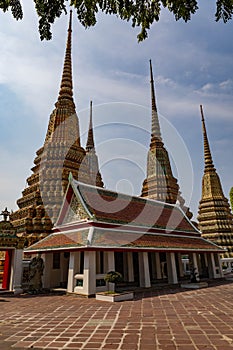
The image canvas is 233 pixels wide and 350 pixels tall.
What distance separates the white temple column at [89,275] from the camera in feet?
36.2

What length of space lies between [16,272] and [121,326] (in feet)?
32.4

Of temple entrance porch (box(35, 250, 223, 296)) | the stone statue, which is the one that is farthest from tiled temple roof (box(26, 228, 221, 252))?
the stone statue

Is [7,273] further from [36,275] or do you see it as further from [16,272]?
[36,275]

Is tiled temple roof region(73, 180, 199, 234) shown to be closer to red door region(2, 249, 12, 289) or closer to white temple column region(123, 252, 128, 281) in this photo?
white temple column region(123, 252, 128, 281)

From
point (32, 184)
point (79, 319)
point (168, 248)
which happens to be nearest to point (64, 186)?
point (32, 184)

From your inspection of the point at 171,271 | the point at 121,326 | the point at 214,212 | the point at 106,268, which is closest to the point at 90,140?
the point at 214,212

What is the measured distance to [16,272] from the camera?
1409 centimetres

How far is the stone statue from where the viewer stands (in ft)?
43.8

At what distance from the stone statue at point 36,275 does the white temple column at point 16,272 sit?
1024 mm

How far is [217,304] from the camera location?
881cm

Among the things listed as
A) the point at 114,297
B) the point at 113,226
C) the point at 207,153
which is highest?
the point at 207,153

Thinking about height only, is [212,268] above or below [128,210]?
below

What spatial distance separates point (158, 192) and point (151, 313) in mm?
24412

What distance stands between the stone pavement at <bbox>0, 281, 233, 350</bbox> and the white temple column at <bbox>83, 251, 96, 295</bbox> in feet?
5.66
